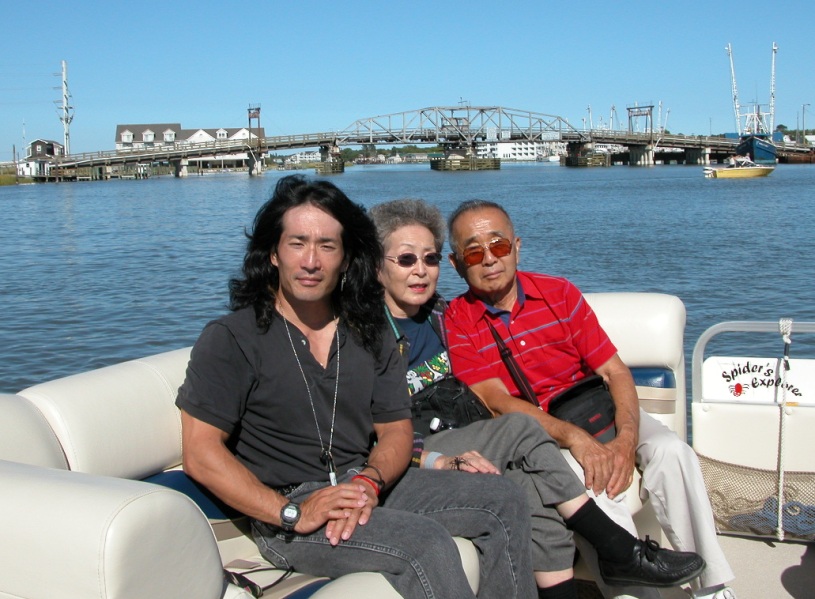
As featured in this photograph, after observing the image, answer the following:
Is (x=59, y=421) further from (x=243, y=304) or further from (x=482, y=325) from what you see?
(x=482, y=325)

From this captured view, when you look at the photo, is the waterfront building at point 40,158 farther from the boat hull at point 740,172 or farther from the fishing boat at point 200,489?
the fishing boat at point 200,489

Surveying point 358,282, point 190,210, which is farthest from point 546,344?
point 190,210

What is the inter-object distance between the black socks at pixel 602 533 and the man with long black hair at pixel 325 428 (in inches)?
11.4

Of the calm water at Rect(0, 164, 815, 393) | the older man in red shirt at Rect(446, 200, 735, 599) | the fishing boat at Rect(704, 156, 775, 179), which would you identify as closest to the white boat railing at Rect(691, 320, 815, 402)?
the older man in red shirt at Rect(446, 200, 735, 599)

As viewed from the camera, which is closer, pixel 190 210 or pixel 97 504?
pixel 97 504

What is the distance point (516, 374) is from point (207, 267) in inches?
559

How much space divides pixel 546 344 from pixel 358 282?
864 millimetres

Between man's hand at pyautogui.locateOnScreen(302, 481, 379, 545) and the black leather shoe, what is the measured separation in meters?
0.89

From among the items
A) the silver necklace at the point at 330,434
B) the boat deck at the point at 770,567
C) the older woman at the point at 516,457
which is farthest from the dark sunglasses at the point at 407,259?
the boat deck at the point at 770,567

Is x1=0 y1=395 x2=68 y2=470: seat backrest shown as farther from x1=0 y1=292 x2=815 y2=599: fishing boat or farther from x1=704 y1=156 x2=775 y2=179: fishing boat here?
x1=704 y1=156 x2=775 y2=179: fishing boat

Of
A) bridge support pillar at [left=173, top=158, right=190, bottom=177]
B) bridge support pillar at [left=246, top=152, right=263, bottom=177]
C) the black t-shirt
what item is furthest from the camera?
bridge support pillar at [left=173, top=158, right=190, bottom=177]

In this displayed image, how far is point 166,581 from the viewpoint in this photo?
5.90 feet

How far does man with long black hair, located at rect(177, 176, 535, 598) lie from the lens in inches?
92.1

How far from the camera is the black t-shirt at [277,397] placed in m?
2.46
